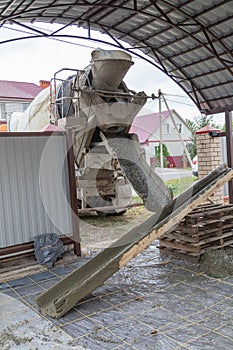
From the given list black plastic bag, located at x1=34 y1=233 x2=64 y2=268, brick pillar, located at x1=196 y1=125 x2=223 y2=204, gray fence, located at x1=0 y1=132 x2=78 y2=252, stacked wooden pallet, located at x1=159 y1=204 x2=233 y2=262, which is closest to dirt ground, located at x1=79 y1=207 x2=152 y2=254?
black plastic bag, located at x1=34 y1=233 x2=64 y2=268

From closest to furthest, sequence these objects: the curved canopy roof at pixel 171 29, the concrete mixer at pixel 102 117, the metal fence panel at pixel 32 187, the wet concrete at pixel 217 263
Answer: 1. the wet concrete at pixel 217 263
2. the metal fence panel at pixel 32 187
3. the concrete mixer at pixel 102 117
4. the curved canopy roof at pixel 171 29

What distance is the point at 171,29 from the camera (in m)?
8.82

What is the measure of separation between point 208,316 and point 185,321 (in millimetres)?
258

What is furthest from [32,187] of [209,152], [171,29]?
[171,29]

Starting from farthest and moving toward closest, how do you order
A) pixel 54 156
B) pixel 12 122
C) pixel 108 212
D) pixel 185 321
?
pixel 12 122 → pixel 108 212 → pixel 54 156 → pixel 185 321

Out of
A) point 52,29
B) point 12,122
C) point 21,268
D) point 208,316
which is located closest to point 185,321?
point 208,316

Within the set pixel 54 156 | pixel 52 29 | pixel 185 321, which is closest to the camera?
pixel 185 321

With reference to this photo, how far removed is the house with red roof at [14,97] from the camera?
79.8ft

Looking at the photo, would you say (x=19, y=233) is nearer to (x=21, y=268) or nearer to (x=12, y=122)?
(x=21, y=268)

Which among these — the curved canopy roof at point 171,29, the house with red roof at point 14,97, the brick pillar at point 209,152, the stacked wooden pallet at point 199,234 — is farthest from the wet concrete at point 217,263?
the house with red roof at point 14,97

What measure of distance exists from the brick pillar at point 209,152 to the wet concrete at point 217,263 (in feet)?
13.3

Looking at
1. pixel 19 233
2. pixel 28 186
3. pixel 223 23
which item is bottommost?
pixel 19 233

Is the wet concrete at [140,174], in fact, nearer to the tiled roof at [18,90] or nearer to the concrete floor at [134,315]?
the concrete floor at [134,315]

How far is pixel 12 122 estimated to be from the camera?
10.6m
